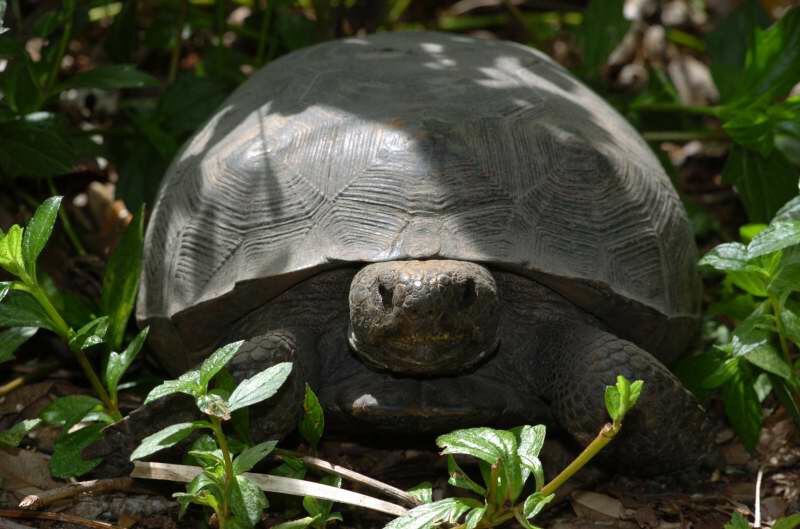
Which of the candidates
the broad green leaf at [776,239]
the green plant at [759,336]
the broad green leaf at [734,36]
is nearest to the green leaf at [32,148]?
the green plant at [759,336]

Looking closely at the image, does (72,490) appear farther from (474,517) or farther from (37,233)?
(474,517)

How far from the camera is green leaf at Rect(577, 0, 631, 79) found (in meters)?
5.14

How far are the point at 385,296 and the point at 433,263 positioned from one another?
0.17 m

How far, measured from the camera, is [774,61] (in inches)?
173

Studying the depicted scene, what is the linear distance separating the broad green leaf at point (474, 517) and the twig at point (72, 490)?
1147 mm

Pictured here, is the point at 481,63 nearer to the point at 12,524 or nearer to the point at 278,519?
the point at 278,519

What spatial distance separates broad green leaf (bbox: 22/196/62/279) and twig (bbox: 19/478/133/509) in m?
0.62

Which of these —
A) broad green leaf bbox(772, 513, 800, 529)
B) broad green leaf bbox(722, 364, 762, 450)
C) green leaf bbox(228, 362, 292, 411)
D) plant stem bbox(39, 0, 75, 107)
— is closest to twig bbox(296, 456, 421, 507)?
green leaf bbox(228, 362, 292, 411)

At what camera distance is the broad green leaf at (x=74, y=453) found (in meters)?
3.16

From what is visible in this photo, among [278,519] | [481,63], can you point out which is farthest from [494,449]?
[481,63]

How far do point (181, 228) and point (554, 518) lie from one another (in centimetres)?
153

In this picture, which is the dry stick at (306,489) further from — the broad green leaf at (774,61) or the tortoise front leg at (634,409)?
the broad green leaf at (774,61)

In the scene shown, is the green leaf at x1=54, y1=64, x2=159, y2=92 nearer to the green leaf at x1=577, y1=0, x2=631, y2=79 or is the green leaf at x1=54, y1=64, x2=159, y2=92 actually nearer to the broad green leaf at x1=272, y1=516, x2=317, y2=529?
the broad green leaf at x1=272, y1=516, x2=317, y2=529

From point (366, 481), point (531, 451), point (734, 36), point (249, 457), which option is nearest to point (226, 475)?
point (249, 457)
